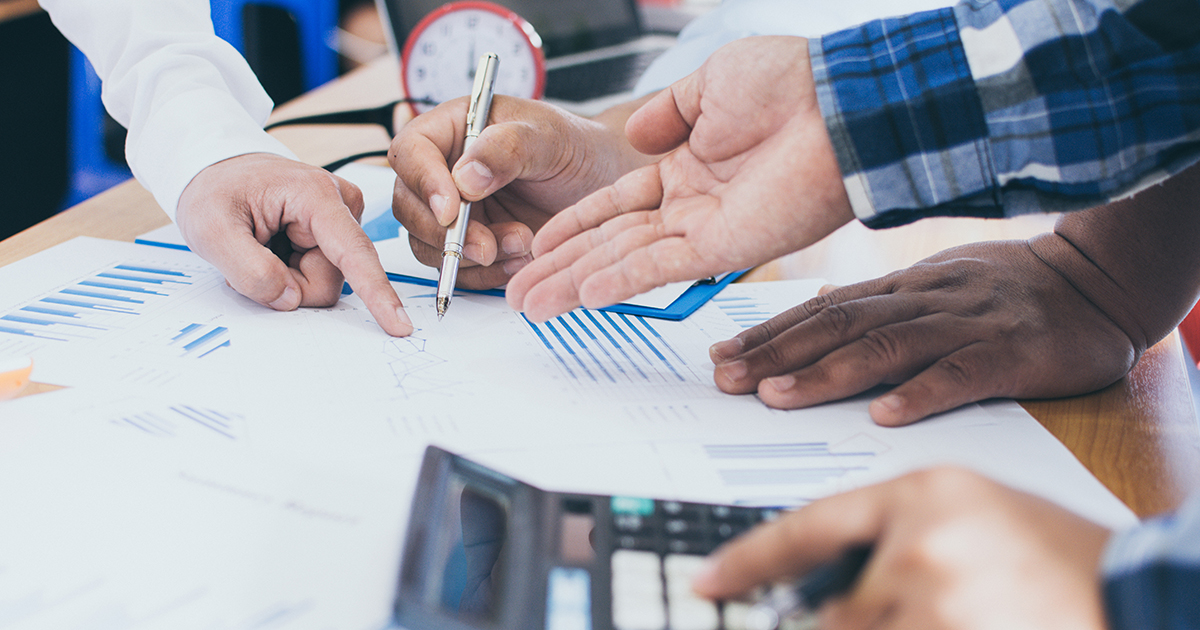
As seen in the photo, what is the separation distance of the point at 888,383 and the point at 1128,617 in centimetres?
33

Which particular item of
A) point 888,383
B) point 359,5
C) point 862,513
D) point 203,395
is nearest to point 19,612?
point 203,395

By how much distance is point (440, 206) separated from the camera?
0.72m

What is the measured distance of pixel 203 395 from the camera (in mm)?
541

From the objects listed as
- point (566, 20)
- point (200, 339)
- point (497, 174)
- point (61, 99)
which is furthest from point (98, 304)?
point (61, 99)

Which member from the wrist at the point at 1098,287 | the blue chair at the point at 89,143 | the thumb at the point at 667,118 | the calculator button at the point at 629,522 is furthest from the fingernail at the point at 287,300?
the blue chair at the point at 89,143

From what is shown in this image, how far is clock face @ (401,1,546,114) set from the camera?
3.85ft

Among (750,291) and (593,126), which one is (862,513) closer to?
(750,291)

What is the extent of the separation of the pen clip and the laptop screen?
1.90 ft

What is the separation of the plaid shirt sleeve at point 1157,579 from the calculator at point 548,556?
14 cm

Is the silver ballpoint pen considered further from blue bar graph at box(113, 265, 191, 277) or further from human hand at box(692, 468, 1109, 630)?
human hand at box(692, 468, 1109, 630)

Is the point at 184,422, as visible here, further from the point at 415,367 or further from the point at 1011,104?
the point at 1011,104

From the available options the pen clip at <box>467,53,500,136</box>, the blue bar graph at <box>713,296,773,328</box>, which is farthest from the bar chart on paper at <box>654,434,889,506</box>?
the pen clip at <box>467,53,500,136</box>

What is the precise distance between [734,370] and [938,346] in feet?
0.51

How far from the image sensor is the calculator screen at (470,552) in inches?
13.9
